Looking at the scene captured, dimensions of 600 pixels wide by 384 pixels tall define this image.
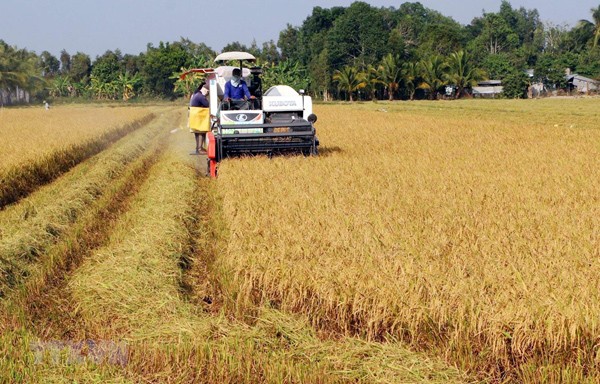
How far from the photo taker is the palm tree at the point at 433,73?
76312 millimetres

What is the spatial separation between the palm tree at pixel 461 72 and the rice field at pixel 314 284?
66652mm

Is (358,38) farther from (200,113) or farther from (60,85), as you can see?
(200,113)

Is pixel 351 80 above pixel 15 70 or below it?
below

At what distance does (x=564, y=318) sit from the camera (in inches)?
181

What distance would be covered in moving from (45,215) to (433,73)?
228 feet

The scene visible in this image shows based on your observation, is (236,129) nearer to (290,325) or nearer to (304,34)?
(290,325)

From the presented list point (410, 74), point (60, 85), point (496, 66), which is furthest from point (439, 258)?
point (60, 85)

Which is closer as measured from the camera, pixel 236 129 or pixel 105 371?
pixel 105 371

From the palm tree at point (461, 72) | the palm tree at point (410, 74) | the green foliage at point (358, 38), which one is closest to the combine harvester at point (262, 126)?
the palm tree at point (461, 72)

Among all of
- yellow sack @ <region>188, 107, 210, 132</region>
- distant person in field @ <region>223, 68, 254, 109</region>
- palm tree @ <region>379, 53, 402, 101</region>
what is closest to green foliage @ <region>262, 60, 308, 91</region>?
palm tree @ <region>379, 53, 402, 101</region>

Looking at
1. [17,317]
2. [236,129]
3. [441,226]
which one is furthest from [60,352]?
[236,129]

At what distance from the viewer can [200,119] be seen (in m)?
16.6

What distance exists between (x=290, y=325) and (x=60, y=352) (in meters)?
1.63

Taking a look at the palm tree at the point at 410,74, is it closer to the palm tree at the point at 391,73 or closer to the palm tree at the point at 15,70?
the palm tree at the point at 391,73
